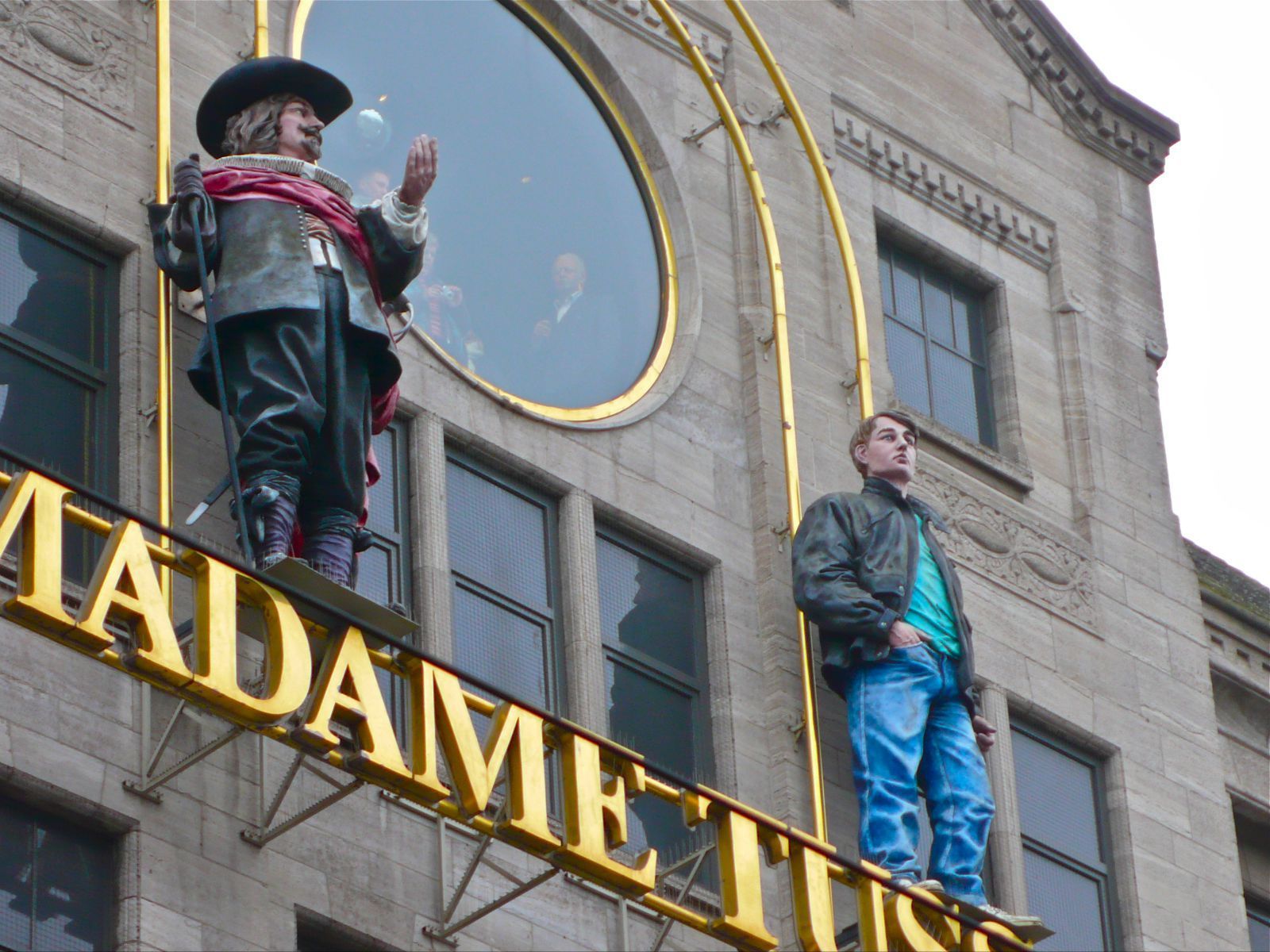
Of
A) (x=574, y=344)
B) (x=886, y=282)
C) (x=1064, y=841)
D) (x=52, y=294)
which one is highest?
(x=886, y=282)

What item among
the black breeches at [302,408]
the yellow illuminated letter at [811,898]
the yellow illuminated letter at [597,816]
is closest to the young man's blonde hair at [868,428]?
the yellow illuminated letter at [811,898]

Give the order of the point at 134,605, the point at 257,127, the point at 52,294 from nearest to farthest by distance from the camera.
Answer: the point at 134,605
the point at 52,294
the point at 257,127

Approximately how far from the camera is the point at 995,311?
31156 millimetres

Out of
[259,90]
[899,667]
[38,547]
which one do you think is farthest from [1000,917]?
[38,547]

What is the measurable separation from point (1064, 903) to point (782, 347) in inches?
166

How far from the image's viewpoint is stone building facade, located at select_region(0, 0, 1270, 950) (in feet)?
76.1

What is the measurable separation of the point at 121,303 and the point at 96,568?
349 cm

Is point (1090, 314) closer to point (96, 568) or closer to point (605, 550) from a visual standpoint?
point (605, 550)

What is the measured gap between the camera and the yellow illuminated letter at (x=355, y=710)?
21844 millimetres

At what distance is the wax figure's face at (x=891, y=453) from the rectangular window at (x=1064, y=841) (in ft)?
7.67

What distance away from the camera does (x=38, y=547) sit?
2130 centimetres

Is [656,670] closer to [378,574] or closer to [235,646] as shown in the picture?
[378,574]

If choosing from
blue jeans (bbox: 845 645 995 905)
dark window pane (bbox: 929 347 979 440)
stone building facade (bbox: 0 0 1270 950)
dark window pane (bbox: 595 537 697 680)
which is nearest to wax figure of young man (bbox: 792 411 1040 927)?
blue jeans (bbox: 845 645 995 905)

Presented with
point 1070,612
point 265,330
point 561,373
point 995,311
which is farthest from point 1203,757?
point 265,330
